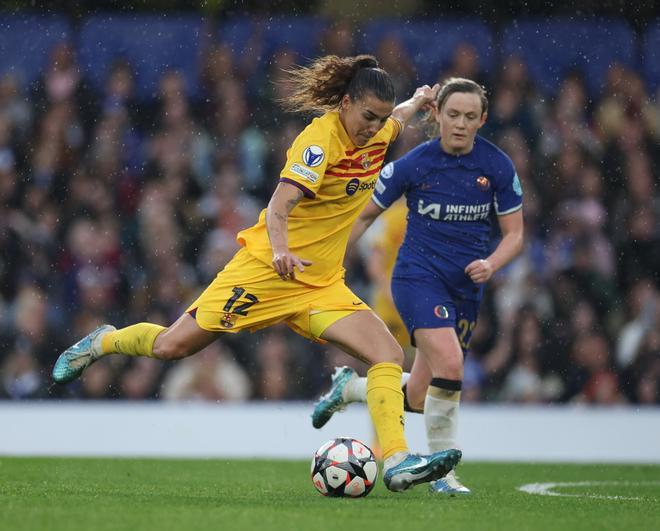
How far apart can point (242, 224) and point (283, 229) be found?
251 inches

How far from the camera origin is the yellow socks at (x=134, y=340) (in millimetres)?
6887

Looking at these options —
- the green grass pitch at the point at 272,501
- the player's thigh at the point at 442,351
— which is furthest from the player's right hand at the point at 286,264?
the player's thigh at the point at 442,351

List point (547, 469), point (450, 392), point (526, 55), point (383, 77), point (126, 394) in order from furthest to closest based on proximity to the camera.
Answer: point (526, 55) → point (126, 394) → point (547, 469) → point (450, 392) → point (383, 77)

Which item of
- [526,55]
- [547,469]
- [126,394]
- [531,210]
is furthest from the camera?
[526,55]

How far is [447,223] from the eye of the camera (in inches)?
294

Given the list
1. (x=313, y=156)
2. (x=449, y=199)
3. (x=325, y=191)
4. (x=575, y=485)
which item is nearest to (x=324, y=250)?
(x=325, y=191)

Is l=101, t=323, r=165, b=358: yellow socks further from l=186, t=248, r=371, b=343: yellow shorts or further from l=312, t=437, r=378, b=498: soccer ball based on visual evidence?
l=312, t=437, r=378, b=498: soccer ball

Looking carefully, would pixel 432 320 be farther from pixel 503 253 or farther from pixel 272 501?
pixel 272 501

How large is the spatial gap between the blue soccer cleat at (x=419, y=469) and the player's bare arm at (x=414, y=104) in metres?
1.92

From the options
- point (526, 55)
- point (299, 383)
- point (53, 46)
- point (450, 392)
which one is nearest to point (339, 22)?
point (526, 55)

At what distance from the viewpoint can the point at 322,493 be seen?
652 cm

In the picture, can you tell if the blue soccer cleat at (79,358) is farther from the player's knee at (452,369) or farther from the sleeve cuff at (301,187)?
the player's knee at (452,369)

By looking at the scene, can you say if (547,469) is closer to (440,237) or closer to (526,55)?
(440,237)

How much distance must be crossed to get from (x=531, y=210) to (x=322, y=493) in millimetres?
Answer: 6508
